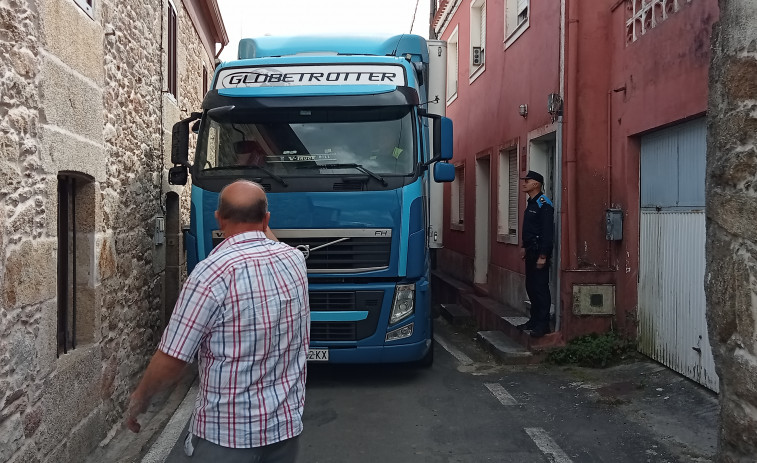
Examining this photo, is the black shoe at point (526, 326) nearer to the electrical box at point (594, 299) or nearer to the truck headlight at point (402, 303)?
the electrical box at point (594, 299)

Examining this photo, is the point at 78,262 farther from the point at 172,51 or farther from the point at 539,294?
the point at 539,294

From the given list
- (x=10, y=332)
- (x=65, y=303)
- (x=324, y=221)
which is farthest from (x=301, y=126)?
(x=10, y=332)

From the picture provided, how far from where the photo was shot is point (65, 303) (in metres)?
5.19

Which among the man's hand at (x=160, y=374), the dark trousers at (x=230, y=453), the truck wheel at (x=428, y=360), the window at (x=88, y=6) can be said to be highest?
the window at (x=88, y=6)

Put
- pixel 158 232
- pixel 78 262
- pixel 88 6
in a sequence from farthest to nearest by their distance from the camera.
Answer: pixel 158 232 < pixel 78 262 < pixel 88 6

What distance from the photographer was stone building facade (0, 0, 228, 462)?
3.75 meters

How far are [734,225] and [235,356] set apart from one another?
7.04 feet

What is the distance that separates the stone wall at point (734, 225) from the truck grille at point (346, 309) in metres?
3.82

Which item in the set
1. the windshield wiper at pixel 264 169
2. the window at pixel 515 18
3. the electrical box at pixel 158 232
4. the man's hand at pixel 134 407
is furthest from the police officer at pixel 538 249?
the man's hand at pixel 134 407

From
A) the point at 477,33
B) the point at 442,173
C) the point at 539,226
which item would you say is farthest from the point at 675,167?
the point at 477,33

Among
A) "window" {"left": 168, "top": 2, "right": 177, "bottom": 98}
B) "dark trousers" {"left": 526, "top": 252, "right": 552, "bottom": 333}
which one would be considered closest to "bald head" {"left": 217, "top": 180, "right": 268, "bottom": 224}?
"dark trousers" {"left": 526, "top": 252, "right": 552, "bottom": 333}

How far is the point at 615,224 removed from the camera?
7.72m

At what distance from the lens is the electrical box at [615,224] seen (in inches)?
304

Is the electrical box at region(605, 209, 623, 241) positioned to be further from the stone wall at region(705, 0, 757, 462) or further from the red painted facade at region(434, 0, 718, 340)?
the stone wall at region(705, 0, 757, 462)
